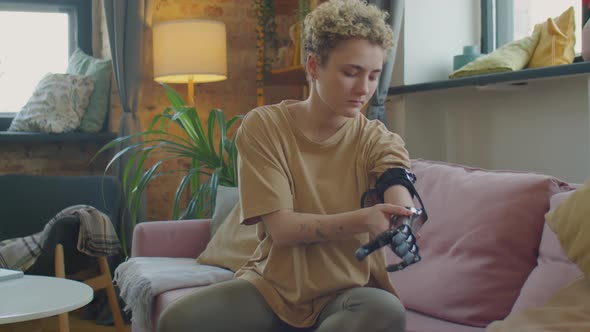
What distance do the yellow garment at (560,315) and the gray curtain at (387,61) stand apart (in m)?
1.80

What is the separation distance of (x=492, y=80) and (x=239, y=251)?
1234 mm

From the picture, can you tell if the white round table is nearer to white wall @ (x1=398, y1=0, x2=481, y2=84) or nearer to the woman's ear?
the woman's ear

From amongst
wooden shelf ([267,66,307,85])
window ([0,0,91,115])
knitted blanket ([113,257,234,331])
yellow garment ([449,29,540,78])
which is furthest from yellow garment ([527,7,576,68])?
window ([0,0,91,115])

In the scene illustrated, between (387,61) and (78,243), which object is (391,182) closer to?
(387,61)

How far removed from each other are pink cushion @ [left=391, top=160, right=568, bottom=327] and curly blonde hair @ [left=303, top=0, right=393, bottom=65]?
646mm

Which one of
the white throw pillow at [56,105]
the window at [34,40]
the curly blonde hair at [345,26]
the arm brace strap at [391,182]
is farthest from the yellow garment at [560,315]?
the window at [34,40]

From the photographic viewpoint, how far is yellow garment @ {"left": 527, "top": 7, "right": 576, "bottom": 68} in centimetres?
298

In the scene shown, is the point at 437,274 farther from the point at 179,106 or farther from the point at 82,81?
the point at 82,81

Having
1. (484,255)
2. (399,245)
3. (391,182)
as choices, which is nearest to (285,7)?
(484,255)

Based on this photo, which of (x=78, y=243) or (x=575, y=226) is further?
(x=78, y=243)

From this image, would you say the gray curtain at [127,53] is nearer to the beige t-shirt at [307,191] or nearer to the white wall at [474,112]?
the white wall at [474,112]

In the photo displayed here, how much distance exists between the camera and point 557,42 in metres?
2.98

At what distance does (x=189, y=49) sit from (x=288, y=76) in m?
0.67

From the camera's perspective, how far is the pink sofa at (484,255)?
1931mm
